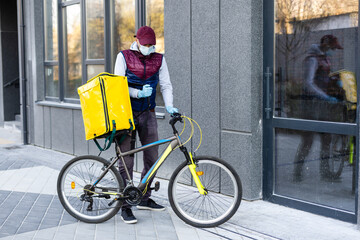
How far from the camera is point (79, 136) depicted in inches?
353

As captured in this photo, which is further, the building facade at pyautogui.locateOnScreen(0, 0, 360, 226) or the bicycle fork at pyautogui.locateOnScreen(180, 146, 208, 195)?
the building facade at pyautogui.locateOnScreen(0, 0, 360, 226)

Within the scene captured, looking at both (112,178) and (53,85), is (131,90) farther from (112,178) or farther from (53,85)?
(53,85)

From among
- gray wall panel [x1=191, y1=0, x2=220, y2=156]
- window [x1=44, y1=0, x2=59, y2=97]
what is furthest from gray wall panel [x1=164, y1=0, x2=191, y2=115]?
window [x1=44, y1=0, x2=59, y2=97]

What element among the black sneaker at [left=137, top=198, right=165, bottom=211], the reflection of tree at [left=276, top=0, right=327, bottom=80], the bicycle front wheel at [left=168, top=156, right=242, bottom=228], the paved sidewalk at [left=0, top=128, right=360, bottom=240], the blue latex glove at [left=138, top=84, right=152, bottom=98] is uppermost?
the reflection of tree at [left=276, top=0, right=327, bottom=80]

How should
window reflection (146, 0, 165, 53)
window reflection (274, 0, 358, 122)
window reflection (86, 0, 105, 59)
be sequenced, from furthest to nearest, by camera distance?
1. window reflection (86, 0, 105, 59)
2. window reflection (146, 0, 165, 53)
3. window reflection (274, 0, 358, 122)

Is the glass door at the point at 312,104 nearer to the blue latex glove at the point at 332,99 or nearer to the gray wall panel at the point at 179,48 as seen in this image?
the blue latex glove at the point at 332,99

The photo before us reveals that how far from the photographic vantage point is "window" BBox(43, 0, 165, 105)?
7.63 m

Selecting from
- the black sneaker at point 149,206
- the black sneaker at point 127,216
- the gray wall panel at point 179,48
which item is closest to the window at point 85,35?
the gray wall panel at point 179,48

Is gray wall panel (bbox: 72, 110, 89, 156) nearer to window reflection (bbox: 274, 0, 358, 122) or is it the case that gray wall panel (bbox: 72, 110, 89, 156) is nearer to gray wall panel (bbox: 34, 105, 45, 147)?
gray wall panel (bbox: 34, 105, 45, 147)

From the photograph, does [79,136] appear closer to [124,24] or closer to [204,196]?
[124,24]

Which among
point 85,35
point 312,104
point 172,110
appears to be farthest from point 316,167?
point 85,35

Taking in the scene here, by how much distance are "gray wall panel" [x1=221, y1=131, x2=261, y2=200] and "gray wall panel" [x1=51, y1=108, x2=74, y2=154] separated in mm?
4300

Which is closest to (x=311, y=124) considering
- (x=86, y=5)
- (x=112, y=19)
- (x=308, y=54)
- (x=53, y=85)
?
(x=308, y=54)

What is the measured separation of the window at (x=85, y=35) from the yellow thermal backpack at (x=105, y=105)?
2.67m
